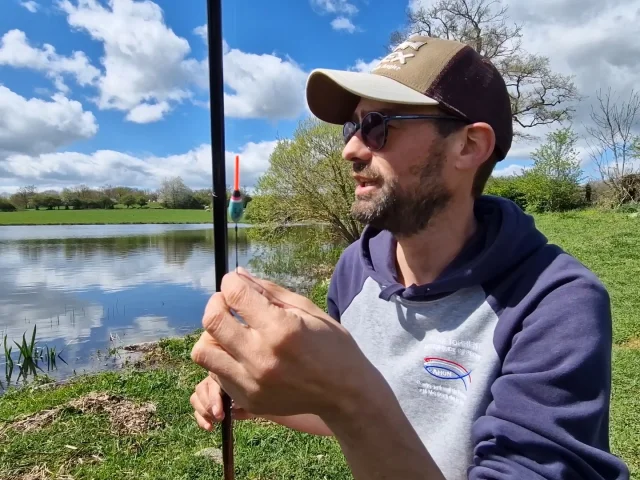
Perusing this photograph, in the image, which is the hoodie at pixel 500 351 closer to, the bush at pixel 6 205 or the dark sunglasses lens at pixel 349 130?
the dark sunglasses lens at pixel 349 130

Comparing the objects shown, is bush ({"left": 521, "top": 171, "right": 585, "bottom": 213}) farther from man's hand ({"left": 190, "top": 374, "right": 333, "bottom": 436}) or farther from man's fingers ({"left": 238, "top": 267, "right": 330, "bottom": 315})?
man's fingers ({"left": 238, "top": 267, "right": 330, "bottom": 315})

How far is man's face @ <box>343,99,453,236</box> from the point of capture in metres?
1.64

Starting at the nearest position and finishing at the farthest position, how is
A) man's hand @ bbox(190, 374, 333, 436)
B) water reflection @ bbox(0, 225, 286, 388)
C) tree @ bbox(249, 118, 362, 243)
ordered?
man's hand @ bbox(190, 374, 333, 436) < water reflection @ bbox(0, 225, 286, 388) < tree @ bbox(249, 118, 362, 243)

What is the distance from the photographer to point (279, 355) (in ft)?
2.87

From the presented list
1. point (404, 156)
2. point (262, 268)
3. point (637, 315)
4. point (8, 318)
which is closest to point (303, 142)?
point (262, 268)

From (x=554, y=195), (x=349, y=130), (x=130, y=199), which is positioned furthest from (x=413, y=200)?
(x=554, y=195)

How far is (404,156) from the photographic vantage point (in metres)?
1.66

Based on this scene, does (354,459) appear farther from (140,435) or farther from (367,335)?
(140,435)

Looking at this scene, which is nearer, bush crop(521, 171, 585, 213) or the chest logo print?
the chest logo print

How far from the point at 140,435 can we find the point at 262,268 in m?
13.4

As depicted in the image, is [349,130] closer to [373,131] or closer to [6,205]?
[373,131]

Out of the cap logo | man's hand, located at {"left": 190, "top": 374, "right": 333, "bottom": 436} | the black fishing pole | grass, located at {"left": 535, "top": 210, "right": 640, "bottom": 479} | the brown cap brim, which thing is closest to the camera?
the black fishing pole

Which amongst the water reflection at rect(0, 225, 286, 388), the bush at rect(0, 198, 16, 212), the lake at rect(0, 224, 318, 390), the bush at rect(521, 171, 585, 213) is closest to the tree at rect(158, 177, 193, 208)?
the lake at rect(0, 224, 318, 390)

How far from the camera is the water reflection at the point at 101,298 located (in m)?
11.3
